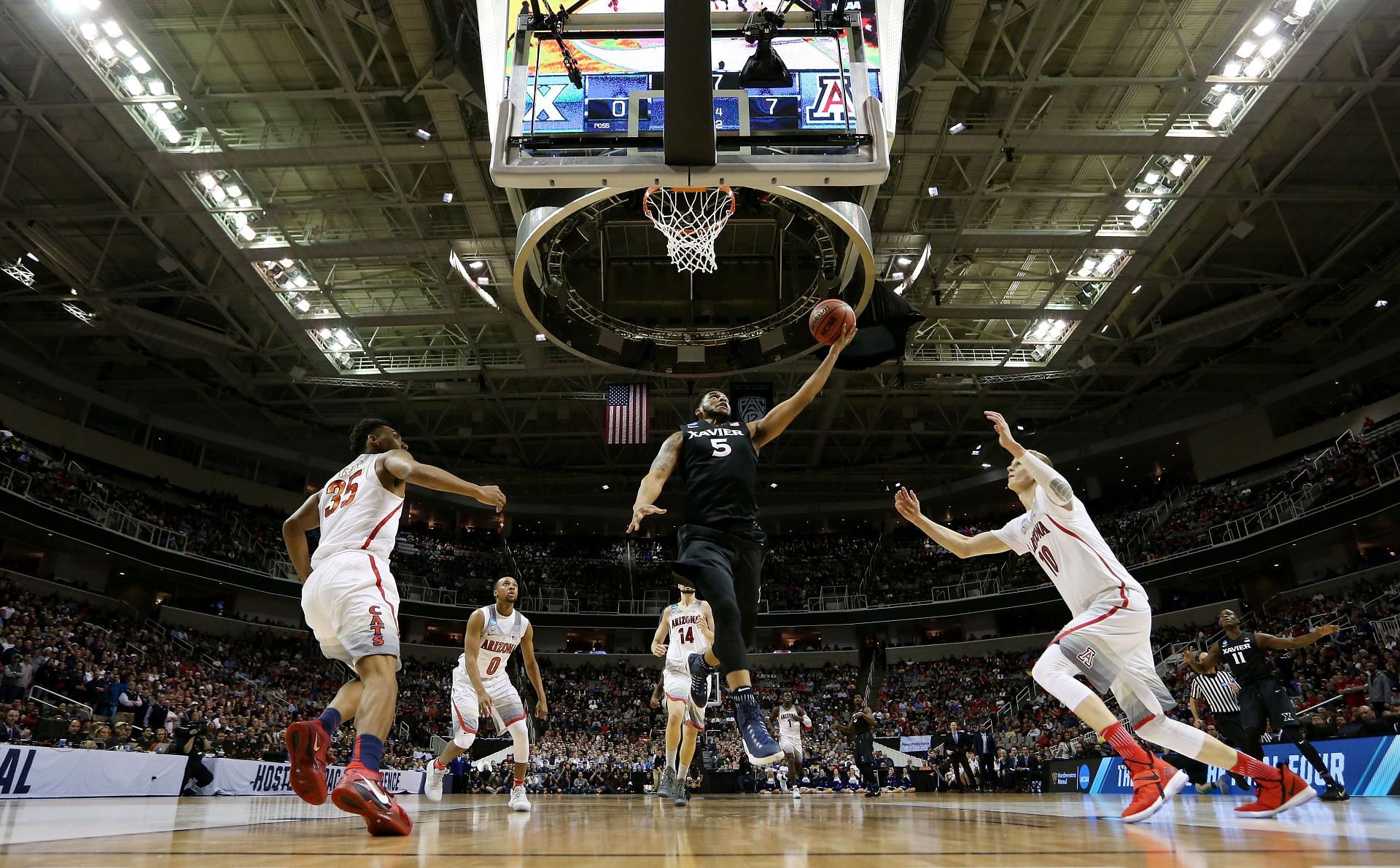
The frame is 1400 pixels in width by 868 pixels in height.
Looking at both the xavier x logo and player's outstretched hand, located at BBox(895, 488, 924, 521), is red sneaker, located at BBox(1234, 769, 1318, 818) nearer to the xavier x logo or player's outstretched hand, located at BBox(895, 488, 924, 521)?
player's outstretched hand, located at BBox(895, 488, 924, 521)

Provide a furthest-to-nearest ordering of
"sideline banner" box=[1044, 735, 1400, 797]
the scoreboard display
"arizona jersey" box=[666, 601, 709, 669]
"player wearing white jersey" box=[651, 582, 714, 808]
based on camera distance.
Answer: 1. "arizona jersey" box=[666, 601, 709, 669]
2. "sideline banner" box=[1044, 735, 1400, 797]
3. "player wearing white jersey" box=[651, 582, 714, 808]
4. the scoreboard display

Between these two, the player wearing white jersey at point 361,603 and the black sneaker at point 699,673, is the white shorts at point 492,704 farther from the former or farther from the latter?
the player wearing white jersey at point 361,603

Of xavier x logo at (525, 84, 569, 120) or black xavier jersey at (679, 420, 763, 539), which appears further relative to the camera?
xavier x logo at (525, 84, 569, 120)

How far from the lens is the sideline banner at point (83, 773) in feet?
30.1

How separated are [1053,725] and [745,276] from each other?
598 inches

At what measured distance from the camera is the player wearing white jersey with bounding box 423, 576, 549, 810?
762 cm

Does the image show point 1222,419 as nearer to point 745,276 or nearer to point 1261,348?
point 1261,348

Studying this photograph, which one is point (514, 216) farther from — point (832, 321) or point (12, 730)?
point (832, 321)

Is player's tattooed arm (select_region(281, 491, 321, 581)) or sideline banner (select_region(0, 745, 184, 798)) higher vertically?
player's tattooed arm (select_region(281, 491, 321, 581))

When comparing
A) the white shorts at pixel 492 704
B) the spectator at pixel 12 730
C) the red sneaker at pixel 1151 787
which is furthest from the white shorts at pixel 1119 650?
the spectator at pixel 12 730

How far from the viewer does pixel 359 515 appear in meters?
3.92

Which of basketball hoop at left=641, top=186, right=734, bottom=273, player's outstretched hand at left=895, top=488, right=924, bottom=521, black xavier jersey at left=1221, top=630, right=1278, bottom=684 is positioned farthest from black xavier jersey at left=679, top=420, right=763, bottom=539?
basketball hoop at left=641, top=186, right=734, bottom=273

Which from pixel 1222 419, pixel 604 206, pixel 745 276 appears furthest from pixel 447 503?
pixel 1222 419

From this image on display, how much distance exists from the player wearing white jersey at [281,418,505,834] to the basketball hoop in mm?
6602
